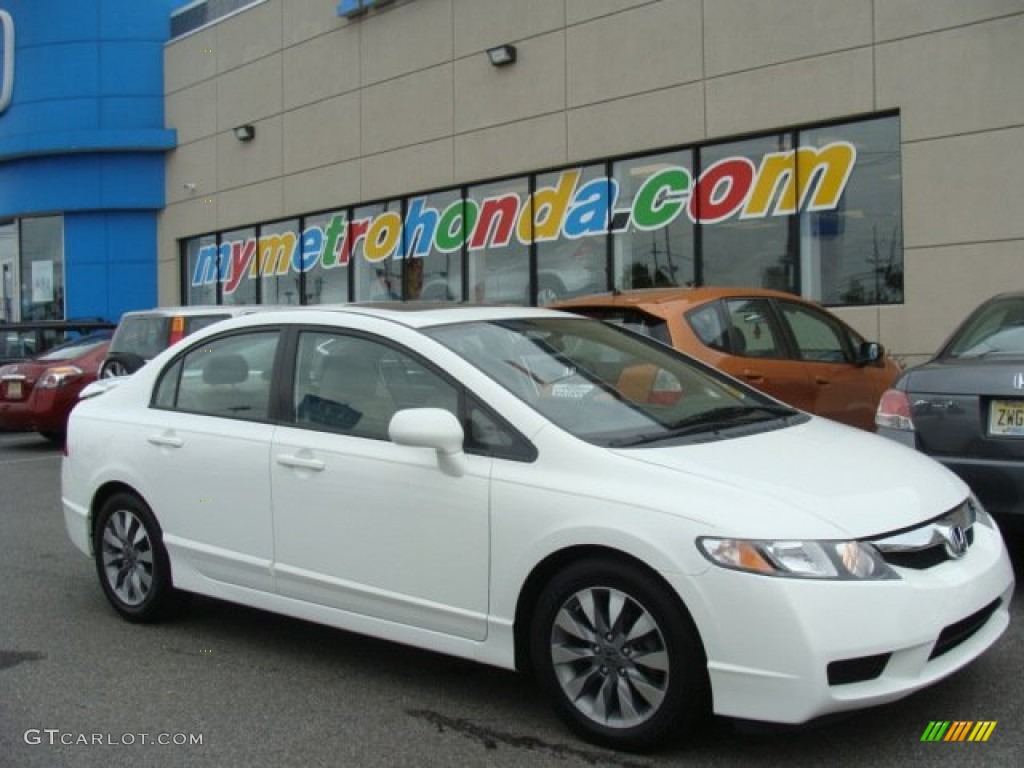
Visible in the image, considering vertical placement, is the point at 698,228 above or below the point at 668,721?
above

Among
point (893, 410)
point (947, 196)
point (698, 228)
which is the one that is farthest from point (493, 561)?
point (698, 228)

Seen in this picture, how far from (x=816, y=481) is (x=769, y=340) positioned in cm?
402

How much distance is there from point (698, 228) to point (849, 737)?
10355 millimetres

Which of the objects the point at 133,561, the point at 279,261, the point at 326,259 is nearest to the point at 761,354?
the point at 133,561

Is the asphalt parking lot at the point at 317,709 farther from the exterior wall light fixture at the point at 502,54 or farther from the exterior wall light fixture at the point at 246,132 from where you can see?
the exterior wall light fixture at the point at 246,132

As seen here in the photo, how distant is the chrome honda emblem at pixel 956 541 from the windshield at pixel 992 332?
2.12m

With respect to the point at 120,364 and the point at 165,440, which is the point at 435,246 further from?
the point at 165,440

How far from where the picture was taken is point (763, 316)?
24.5 feet

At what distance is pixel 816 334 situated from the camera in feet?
25.8

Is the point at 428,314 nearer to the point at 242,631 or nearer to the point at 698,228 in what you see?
the point at 242,631

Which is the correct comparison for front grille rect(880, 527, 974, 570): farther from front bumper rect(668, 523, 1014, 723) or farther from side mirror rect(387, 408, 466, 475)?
side mirror rect(387, 408, 466, 475)

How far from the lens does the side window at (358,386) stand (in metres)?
4.17

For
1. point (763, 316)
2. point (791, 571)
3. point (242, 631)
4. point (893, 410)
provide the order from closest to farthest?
point (791, 571), point (242, 631), point (893, 410), point (763, 316)

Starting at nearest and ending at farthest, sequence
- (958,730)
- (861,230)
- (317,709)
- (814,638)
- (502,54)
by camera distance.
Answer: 1. (814,638)
2. (958,730)
3. (317,709)
4. (861,230)
5. (502,54)
